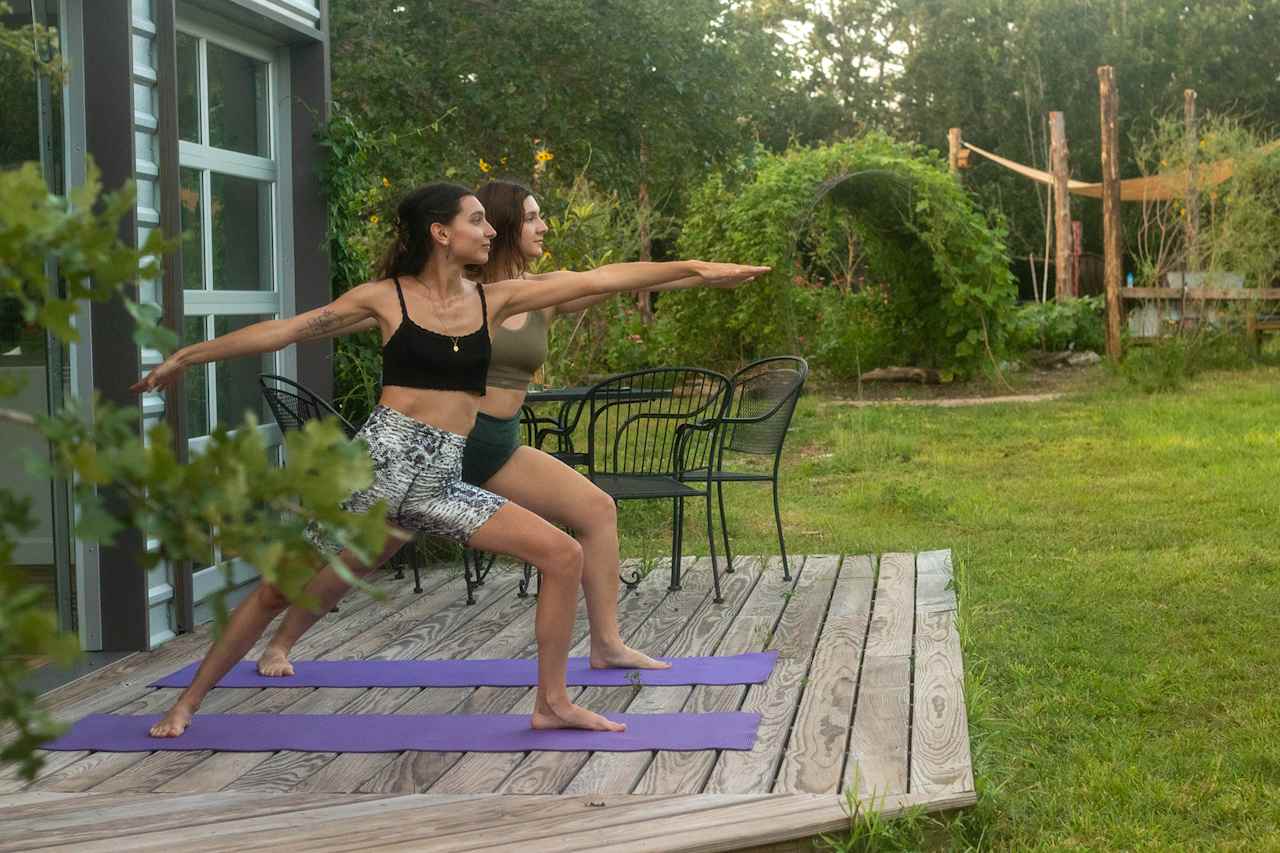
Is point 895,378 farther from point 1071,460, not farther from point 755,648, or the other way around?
point 755,648

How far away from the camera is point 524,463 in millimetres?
4520

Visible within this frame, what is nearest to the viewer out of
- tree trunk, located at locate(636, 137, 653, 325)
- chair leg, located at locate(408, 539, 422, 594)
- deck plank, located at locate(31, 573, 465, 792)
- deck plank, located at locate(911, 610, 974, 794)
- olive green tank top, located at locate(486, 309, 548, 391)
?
deck plank, located at locate(911, 610, 974, 794)

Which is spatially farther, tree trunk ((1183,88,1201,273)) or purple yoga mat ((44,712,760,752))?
tree trunk ((1183,88,1201,273))

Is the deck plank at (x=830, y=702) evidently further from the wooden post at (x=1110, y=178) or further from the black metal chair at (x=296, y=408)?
the wooden post at (x=1110, y=178)

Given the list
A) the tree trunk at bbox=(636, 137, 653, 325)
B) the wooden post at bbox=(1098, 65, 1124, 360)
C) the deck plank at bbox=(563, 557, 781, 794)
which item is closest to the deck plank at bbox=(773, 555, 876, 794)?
the deck plank at bbox=(563, 557, 781, 794)

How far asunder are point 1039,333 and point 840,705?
14.2 m

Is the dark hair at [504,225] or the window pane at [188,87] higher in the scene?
the window pane at [188,87]

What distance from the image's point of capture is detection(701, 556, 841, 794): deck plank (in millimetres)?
3641

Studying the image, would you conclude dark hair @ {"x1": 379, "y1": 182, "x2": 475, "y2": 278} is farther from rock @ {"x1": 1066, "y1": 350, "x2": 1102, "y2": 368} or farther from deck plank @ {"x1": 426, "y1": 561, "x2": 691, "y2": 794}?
rock @ {"x1": 1066, "y1": 350, "x2": 1102, "y2": 368}

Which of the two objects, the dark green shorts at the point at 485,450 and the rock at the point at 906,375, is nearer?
the dark green shorts at the point at 485,450

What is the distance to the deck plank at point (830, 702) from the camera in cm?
364

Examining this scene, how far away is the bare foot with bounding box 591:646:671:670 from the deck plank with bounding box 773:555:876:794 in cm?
47

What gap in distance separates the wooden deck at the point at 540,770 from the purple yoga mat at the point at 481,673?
0.23 ft

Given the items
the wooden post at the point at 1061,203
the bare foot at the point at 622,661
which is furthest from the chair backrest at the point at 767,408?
the wooden post at the point at 1061,203
